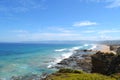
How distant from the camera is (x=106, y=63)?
103ft

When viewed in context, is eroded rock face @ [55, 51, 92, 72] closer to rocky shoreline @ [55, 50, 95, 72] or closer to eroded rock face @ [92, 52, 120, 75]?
rocky shoreline @ [55, 50, 95, 72]

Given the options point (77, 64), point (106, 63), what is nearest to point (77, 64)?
point (77, 64)

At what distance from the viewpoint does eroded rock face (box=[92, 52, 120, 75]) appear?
30.0 meters

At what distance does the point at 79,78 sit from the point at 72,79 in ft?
2.06

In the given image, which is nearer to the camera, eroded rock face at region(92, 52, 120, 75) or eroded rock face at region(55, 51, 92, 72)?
eroded rock face at region(92, 52, 120, 75)

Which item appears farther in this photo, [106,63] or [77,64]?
→ [77,64]

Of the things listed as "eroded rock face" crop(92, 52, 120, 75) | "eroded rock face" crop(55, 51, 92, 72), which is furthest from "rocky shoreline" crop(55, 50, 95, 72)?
"eroded rock face" crop(92, 52, 120, 75)

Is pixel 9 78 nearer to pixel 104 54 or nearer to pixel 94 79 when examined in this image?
pixel 104 54

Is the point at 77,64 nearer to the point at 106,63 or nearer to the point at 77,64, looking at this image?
the point at 77,64

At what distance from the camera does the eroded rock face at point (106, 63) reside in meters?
30.0

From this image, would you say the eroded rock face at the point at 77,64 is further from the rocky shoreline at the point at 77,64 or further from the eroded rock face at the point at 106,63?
the eroded rock face at the point at 106,63

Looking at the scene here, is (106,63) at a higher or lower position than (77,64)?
higher

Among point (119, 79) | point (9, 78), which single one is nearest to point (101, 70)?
point (119, 79)

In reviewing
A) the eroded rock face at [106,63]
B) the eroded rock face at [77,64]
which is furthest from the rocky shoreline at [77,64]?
the eroded rock face at [106,63]
